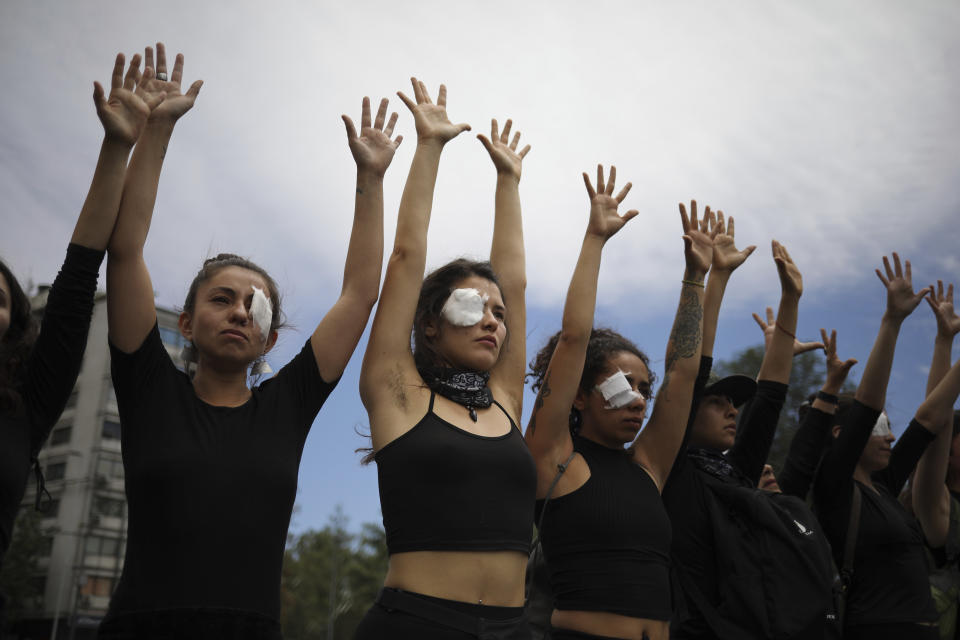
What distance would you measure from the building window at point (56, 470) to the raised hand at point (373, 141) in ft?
161

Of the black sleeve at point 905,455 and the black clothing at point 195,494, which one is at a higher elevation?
the black sleeve at point 905,455

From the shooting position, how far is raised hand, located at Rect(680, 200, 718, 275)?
5.17 meters

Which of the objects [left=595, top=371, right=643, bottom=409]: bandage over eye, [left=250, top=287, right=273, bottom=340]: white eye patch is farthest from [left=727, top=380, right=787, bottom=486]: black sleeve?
[left=250, top=287, right=273, bottom=340]: white eye patch

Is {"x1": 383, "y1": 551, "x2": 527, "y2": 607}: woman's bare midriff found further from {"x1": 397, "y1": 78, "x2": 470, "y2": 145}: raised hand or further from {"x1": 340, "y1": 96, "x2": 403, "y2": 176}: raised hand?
{"x1": 397, "y1": 78, "x2": 470, "y2": 145}: raised hand

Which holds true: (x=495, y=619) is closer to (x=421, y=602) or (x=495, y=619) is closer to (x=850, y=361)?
(x=421, y=602)

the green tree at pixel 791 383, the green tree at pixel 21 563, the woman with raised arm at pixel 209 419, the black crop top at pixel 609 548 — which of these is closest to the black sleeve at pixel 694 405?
the black crop top at pixel 609 548

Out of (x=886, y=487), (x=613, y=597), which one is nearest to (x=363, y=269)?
(x=613, y=597)

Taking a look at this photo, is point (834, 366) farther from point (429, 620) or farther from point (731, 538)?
point (429, 620)

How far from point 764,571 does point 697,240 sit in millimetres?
1959

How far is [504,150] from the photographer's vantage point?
503 centimetres

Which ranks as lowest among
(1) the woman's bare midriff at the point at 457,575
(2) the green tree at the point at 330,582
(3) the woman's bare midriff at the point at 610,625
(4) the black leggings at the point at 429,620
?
(2) the green tree at the point at 330,582

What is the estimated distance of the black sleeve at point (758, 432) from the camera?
223 inches

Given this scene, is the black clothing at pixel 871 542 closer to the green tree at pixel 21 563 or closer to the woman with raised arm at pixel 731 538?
the woman with raised arm at pixel 731 538

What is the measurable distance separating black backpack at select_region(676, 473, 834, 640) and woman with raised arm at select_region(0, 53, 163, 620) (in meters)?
3.36
